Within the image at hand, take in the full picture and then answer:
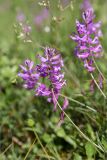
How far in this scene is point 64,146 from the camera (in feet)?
11.0

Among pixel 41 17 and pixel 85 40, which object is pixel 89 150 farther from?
pixel 41 17

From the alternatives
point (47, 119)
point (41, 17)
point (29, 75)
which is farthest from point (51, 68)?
point (41, 17)

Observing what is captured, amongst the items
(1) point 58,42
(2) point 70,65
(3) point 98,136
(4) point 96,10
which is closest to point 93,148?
(3) point 98,136

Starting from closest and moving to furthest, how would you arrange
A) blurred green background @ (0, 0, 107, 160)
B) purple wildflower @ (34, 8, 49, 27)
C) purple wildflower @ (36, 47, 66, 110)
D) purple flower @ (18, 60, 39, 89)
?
purple wildflower @ (36, 47, 66, 110) → purple flower @ (18, 60, 39, 89) → blurred green background @ (0, 0, 107, 160) → purple wildflower @ (34, 8, 49, 27)

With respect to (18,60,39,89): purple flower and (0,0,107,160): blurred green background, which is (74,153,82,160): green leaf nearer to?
(0,0,107,160): blurred green background

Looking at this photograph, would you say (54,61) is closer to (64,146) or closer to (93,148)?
(93,148)

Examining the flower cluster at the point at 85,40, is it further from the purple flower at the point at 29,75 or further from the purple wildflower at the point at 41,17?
the purple wildflower at the point at 41,17

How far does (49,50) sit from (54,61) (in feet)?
0.24

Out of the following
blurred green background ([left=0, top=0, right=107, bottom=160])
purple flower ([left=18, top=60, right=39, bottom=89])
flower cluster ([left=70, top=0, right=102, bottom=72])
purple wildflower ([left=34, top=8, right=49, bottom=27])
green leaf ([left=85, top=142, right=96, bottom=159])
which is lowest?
green leaf ([left=85, top=142, right=96, bottom=159])

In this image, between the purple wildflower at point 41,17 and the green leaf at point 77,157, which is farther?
the purple wildflower at point 41,17

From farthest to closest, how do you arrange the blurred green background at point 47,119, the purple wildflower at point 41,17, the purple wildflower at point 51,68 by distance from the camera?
the purple wildflower at point 41,17 → the blurred green background at point 47,119 → the purple wildflower at point 51,68

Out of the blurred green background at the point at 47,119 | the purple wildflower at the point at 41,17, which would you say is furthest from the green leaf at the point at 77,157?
the purple wildflower at the point at 41,17

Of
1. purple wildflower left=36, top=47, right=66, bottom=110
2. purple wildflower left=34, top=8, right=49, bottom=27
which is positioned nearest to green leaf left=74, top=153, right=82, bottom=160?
purple wildflower left=36, top=47, right=66, bottom=110

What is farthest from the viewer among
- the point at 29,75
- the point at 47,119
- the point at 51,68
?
the point at 47,119
